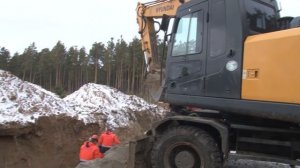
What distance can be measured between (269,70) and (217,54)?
0.96 metres

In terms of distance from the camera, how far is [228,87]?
6805 millimetres

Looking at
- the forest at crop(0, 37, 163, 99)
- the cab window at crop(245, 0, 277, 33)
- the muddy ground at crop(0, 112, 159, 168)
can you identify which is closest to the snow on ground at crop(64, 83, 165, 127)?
the muddy ground at crop(0, 112, 159, 168)

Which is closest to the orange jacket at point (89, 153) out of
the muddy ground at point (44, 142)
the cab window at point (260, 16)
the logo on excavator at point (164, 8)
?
the logo on excavator at point (164, 8)

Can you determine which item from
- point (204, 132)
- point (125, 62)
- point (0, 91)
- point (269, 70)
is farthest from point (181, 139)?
point (125, 62)

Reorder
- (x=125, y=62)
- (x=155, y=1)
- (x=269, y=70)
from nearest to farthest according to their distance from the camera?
(x=269, y=70) → (x=155, y=1) → (x=125, y=62)

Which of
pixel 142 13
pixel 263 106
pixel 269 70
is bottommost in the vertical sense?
pixel 263 106

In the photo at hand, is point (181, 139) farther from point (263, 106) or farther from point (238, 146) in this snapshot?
point (263, 106)

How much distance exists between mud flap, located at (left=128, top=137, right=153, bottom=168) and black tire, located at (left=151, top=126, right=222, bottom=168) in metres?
0.47

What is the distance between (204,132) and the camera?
7.22m

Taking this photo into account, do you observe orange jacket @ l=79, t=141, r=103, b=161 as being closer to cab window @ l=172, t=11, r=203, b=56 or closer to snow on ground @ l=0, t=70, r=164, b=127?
cab window @ l=172, t=11, r=203, b=56

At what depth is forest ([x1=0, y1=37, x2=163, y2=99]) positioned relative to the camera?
2335 inches

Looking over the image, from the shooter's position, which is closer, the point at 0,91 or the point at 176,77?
→ the point at 176,77

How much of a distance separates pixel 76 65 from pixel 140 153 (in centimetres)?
6174

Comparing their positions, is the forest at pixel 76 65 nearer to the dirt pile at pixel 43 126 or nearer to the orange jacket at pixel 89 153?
the dirt pile at pixel 43 126
